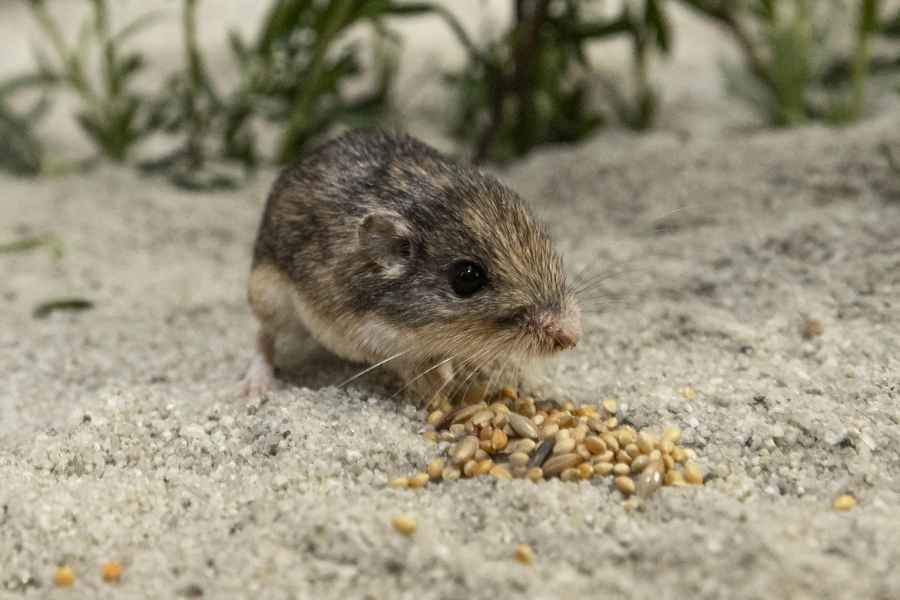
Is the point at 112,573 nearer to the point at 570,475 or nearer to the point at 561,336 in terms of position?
the point at 570,475

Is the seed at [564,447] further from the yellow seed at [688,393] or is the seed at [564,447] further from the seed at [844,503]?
the seed at [844,503]

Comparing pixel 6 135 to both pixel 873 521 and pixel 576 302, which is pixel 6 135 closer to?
pixel 576 302

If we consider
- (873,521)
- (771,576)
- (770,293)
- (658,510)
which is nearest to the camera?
(771,576)

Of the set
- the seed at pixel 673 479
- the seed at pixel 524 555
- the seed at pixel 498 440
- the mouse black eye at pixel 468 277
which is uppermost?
the mouse black eye at pixel 468 277

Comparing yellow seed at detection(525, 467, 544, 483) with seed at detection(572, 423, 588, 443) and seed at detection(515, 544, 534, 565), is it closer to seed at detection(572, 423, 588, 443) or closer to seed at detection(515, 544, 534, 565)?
seed at detection(572, 423, 588, 443)

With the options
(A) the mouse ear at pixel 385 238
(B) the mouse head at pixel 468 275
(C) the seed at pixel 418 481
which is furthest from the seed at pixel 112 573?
(A) the mouse ear at pixel 385 238

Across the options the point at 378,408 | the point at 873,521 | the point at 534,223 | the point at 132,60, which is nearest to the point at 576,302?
the point at 534,223
